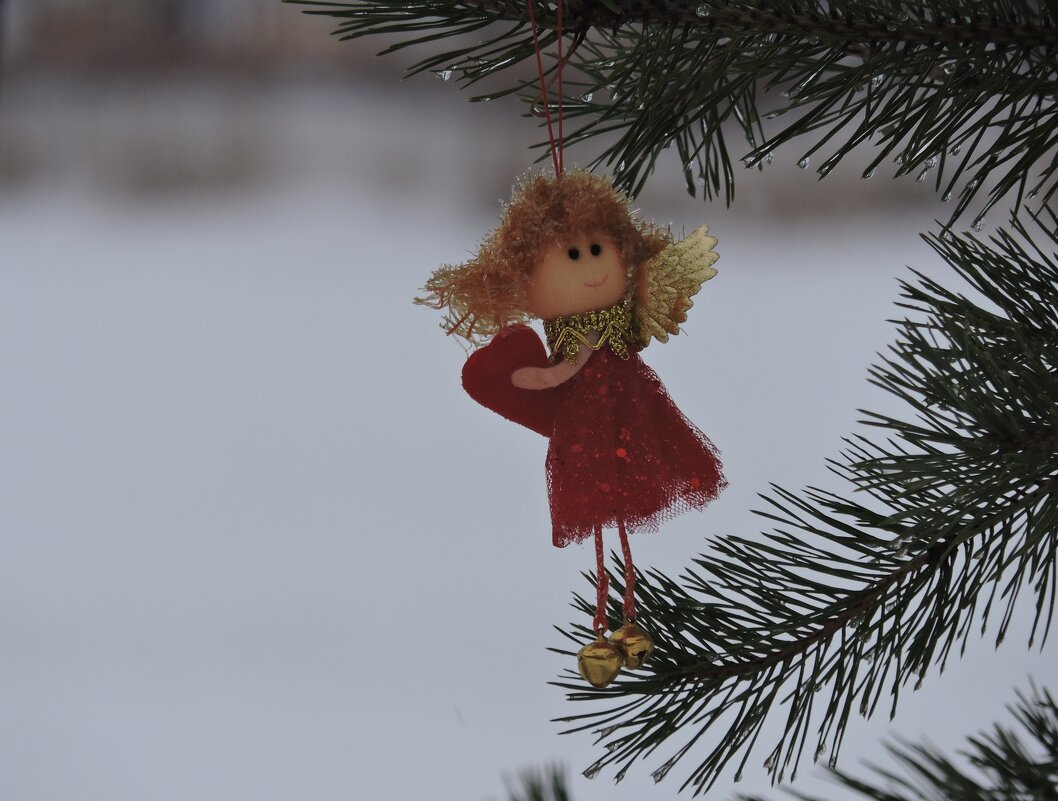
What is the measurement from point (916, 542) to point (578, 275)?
12 cm

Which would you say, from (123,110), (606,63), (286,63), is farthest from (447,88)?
(606,63)

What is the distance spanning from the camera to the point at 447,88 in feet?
2.80

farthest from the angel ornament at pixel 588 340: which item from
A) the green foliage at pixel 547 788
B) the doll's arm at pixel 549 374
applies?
the green foliage at pixel 547 788

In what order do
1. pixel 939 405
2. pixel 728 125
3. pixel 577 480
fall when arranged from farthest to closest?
pixel 728 125 < pixel 577 480 < pixel 939 405

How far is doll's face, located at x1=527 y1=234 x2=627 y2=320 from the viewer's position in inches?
11.4

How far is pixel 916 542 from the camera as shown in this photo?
0.68ft

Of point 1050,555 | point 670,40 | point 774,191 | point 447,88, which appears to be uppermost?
point 447,88

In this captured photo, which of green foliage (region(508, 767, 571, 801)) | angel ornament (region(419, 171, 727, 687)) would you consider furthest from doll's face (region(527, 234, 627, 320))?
green foliage (region(508, 767, 571, 801))

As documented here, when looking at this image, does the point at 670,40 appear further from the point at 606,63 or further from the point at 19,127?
the point at 19,127

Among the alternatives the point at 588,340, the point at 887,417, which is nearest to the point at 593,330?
the point at 588,340

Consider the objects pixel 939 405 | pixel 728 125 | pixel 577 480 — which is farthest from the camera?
pixel 728 125

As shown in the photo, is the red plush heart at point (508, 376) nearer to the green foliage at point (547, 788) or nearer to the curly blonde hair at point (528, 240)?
the curly blonde hair at point (528, 240)

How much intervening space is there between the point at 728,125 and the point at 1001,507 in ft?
2.15

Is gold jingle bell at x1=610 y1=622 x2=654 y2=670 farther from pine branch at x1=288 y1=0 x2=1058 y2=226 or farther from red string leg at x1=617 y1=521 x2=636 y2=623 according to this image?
pine branch at x1=288 y1=0 x2=1058 y2=226
